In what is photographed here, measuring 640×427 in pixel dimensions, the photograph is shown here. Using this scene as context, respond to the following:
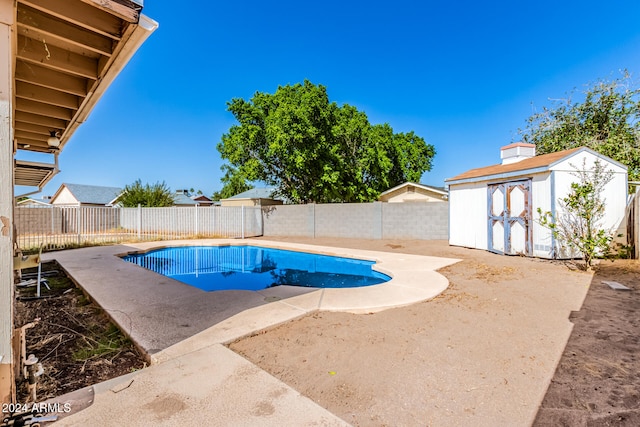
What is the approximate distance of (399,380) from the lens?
231 centimetres

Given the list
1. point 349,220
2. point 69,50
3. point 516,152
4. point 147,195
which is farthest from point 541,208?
point 147,195

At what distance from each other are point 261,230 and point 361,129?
986 centimetres

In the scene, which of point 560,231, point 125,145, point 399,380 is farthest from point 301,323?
A: point 125,145

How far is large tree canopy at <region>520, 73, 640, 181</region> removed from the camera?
12.6 metres

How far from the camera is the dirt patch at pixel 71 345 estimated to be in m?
2.41

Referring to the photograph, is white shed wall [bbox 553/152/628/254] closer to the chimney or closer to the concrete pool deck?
the chimney

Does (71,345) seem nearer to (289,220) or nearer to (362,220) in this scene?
(362,220)

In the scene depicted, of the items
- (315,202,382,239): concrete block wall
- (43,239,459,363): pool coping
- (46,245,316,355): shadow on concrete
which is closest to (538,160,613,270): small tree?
(43,239,459,363): pool coping

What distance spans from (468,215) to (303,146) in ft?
28.6

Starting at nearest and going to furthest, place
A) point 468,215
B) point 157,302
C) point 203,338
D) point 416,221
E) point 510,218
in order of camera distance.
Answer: point 203,338 → point 157,302 → point 510,218 → point 468,215 → point 416,221

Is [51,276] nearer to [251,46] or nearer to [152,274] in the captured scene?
[152,274]

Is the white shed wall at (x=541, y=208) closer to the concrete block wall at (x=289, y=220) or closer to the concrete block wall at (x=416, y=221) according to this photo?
the concrete block wall at (x=416, y=221)

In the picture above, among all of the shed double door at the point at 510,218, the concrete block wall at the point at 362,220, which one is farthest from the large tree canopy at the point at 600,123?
the concrete block wall at the point at 362,220

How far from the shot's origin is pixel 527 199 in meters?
7.75
